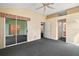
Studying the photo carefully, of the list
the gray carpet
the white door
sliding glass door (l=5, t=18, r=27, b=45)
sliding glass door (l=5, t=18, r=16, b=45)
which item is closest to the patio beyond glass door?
sliding glass door (l=5, t=18, r=27, b=45)

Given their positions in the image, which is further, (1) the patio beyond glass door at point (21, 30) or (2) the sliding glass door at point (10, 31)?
(1) the patio beyond glass door at point (21, 30)

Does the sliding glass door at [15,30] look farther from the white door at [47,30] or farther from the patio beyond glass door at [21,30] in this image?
the white door at [47,30]

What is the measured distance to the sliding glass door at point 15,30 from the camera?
5.27 meters

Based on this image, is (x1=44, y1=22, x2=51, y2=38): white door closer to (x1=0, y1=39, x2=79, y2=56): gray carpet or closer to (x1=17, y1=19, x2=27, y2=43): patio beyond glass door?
(x1=17, y1=19, x2=27, y2=43): patio beyond glass door

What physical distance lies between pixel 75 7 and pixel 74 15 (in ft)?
1.87

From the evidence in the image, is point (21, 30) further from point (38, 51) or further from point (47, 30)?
point (47, 30)

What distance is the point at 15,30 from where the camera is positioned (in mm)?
5770

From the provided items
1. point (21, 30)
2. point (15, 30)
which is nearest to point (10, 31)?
point (15, 30)

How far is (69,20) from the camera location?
20.6ft

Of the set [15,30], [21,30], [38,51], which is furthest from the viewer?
[21,30]

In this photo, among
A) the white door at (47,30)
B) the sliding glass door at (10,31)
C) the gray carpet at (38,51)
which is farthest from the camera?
the white door at (47,30)

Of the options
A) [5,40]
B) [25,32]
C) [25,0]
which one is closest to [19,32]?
[25,32]

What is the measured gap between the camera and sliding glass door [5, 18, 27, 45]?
17.3ft

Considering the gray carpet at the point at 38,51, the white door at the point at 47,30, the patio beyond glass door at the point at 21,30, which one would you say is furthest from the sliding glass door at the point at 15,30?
the white door at the point at 47,30
